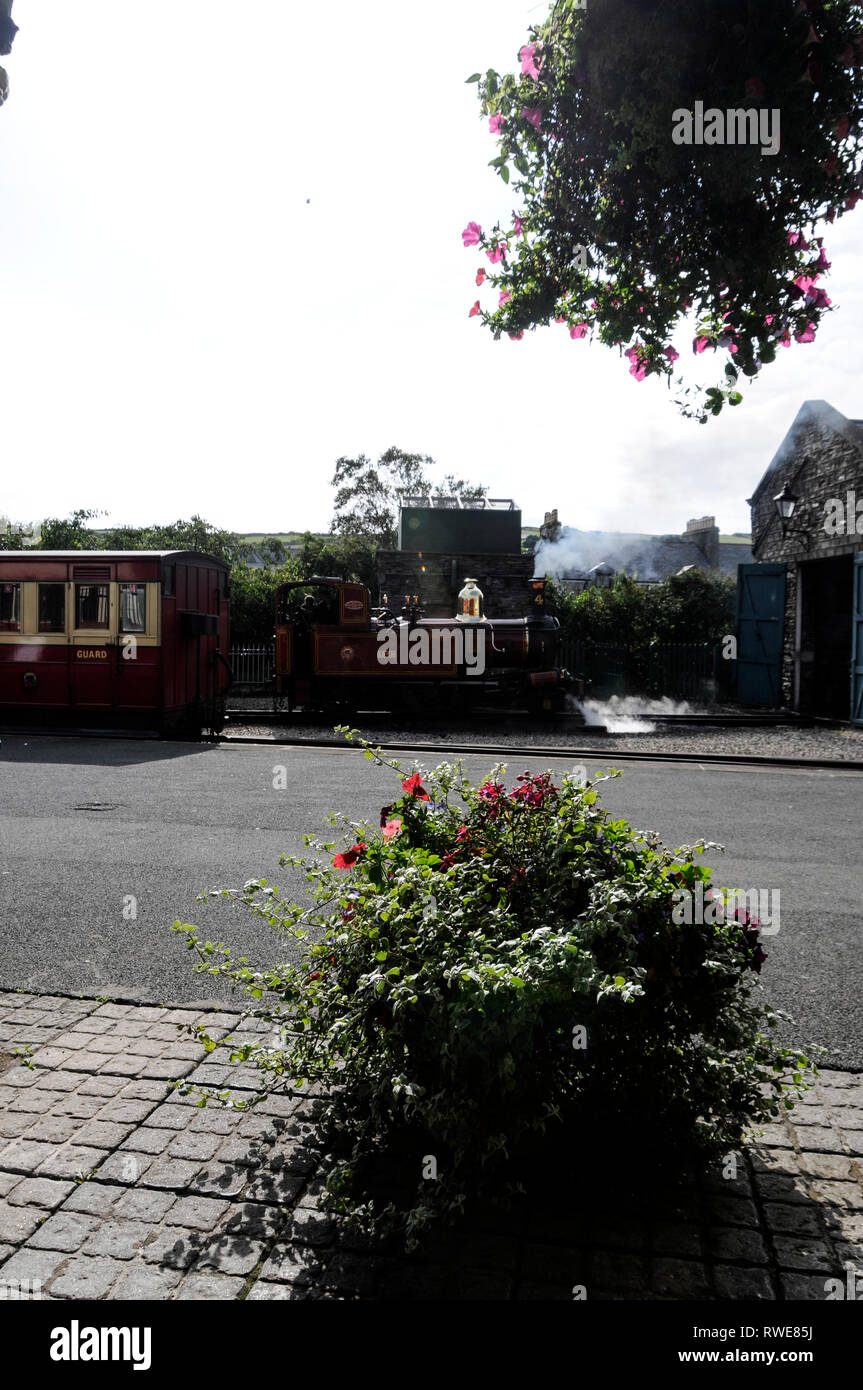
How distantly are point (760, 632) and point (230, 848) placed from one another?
17.9 meters

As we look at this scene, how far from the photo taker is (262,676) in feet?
87.9

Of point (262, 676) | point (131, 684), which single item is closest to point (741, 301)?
point (131, 684)

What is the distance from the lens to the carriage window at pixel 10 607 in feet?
54.8

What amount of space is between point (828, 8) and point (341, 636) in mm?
17065

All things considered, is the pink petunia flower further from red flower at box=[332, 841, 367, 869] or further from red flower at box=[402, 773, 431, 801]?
red flower at box=[332, 841, 367, 869]

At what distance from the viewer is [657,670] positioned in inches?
1016

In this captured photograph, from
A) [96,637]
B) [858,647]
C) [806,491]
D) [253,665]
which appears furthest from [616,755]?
[253,665]

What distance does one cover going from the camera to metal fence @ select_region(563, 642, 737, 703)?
25.4 m

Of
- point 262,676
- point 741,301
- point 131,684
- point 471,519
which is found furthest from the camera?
point 471,519

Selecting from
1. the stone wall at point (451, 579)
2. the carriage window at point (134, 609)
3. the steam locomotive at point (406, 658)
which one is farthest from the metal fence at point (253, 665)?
the carriage window at point (134, 609)

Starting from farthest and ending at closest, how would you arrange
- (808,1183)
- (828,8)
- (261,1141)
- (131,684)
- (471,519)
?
(471,519) < (131,684) < (261,1141) < (808,1183) < (828,8)

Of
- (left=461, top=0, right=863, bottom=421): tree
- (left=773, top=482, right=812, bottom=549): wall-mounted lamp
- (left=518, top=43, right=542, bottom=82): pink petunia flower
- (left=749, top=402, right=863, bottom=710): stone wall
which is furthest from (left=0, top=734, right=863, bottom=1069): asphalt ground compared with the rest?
(left=773, top=482, right=812, bottom=549): wall-mounted lamp

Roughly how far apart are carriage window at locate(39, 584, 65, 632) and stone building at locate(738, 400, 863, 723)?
15.2 metres

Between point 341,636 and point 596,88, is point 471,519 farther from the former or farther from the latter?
point 596,88
